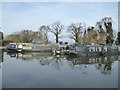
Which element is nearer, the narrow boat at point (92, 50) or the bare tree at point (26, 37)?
the narrow boat at point (92, 50)

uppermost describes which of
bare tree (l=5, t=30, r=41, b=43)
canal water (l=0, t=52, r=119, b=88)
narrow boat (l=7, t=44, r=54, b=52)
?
bare tree (l=5, t=30, r=41, b=43)

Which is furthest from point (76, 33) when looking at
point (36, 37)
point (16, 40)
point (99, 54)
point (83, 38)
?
point (99, 54)

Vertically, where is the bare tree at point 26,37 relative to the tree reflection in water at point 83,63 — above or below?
→ above

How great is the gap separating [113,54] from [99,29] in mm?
13854

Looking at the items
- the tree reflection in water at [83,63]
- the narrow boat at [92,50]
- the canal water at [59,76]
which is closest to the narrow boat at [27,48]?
the narrow boat at [92,50]

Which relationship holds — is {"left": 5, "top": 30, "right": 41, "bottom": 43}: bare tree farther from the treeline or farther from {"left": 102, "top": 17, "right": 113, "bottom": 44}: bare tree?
{"left": 102, "top": 17, "right": 113, "bottom": 44}: bare tree

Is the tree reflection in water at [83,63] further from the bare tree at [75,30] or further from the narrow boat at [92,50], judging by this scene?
the bare tree at [75,30]

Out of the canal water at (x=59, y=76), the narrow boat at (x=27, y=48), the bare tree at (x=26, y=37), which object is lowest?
the canal water at (x=59, y=76)

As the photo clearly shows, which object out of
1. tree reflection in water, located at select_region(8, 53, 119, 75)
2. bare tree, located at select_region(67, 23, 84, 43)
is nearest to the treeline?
bare tree, located at select_region(67, 23, 84, 43)

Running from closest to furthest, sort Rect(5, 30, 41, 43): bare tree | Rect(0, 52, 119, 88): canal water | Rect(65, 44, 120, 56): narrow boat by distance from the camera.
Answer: Rect(0, 52, 119, 88): canal water
Rect(65, 44, 120, 56): narrow boat
Rect(5, 30, 41, 43): bare tree

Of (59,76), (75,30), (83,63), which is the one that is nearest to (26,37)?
(75,30)

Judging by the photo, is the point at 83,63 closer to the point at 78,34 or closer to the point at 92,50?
the point at 92,50

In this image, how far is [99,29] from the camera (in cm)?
3500

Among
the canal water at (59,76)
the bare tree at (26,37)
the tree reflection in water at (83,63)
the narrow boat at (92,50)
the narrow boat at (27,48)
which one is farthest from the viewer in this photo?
the bare tree at (26,37)
